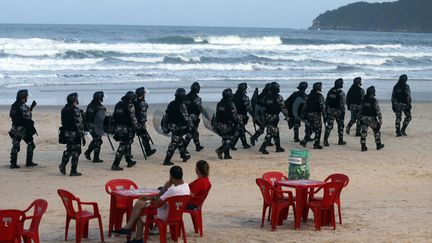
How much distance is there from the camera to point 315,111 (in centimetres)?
2030

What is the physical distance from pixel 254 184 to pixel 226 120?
317 cm

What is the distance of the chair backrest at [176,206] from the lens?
10.8 m

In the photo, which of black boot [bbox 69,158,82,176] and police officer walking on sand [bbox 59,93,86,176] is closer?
police officer walking on sand [bbox 59,93,86,176]

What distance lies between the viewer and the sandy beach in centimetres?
1195

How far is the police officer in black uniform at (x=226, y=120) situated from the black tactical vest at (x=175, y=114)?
1.29 m

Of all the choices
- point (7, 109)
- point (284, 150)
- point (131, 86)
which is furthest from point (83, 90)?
point (284, 150)

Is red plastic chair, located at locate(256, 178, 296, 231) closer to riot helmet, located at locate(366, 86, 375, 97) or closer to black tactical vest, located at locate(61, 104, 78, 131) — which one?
black tactical vest, located at locate(61, 104, 78, 131)

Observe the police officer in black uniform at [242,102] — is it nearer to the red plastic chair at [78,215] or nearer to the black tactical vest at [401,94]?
the black tactical vest at [401,94]

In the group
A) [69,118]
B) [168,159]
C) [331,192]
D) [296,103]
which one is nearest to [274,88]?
[296,103]

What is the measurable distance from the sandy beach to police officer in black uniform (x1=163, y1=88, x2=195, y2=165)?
46 cm

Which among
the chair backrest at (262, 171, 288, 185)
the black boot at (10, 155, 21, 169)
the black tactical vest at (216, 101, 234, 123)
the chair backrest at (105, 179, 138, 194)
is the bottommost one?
the black boot at (10, 155, 21, 169)

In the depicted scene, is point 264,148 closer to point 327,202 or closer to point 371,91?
point 371,91

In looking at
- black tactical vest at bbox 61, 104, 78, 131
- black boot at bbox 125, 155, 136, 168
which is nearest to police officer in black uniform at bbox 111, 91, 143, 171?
black boot at bbox 125, 155, 136, 168

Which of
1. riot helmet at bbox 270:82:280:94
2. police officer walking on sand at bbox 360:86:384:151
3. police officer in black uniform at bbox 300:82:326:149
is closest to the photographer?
riot helmet at bbox 270:82:280:94
